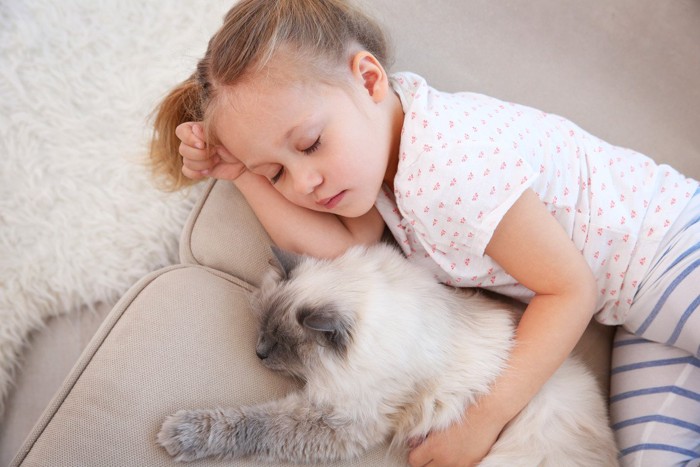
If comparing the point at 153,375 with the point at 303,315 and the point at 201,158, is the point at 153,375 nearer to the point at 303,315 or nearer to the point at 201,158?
the point at 303,315

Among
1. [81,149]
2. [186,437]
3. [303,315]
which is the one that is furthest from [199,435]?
[81,149]

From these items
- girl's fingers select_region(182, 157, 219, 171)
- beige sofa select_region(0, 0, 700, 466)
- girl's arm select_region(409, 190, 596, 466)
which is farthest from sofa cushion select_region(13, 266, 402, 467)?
girl's fingers select_region(182, 157, 219, 171)

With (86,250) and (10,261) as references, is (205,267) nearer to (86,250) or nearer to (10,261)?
(86,250)

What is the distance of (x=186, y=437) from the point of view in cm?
98

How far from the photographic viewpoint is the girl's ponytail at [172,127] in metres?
1.24

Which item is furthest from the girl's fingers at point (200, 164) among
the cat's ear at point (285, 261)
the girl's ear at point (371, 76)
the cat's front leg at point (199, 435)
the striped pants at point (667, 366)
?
the striped pants at point (667, 366)

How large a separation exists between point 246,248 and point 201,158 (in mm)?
242

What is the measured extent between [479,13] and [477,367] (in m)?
1.06

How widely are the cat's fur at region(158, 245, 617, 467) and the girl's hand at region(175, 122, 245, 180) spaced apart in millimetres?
297

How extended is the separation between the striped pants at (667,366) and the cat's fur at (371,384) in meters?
0.10

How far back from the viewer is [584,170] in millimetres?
1189

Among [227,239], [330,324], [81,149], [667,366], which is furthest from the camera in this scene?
[81,149]

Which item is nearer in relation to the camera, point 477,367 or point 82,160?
point 477,367

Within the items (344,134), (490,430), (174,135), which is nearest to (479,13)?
(344,134)
